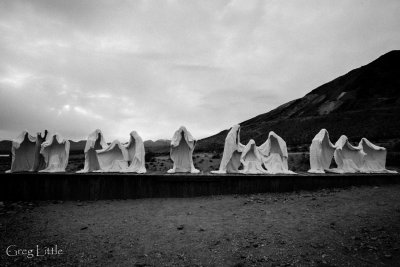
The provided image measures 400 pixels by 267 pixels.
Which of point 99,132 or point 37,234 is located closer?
point 37,234

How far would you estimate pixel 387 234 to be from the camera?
5938mm

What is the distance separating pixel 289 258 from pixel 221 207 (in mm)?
3333

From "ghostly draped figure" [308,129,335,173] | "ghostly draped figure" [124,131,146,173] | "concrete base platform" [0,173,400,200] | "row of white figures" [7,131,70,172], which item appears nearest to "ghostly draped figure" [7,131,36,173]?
"row of white figures" [7,131,70,172]

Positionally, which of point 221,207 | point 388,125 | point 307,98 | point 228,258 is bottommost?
point 228,258

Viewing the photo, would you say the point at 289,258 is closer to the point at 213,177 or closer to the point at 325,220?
the point at 325,220

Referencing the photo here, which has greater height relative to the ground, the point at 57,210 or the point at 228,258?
the point at 57,210

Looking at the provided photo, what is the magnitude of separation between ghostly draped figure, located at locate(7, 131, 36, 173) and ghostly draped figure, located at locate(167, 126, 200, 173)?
253 inches

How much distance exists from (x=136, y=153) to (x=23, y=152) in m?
5.16

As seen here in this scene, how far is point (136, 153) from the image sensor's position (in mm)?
12320

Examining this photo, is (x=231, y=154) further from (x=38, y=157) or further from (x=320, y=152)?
(x=38, y=157)

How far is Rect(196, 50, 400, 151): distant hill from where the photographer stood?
39094 mm

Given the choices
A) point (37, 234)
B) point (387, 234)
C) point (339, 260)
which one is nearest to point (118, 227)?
point (37, 234)

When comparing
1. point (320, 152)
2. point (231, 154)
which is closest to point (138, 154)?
point (231, 154)

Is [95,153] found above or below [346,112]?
below
